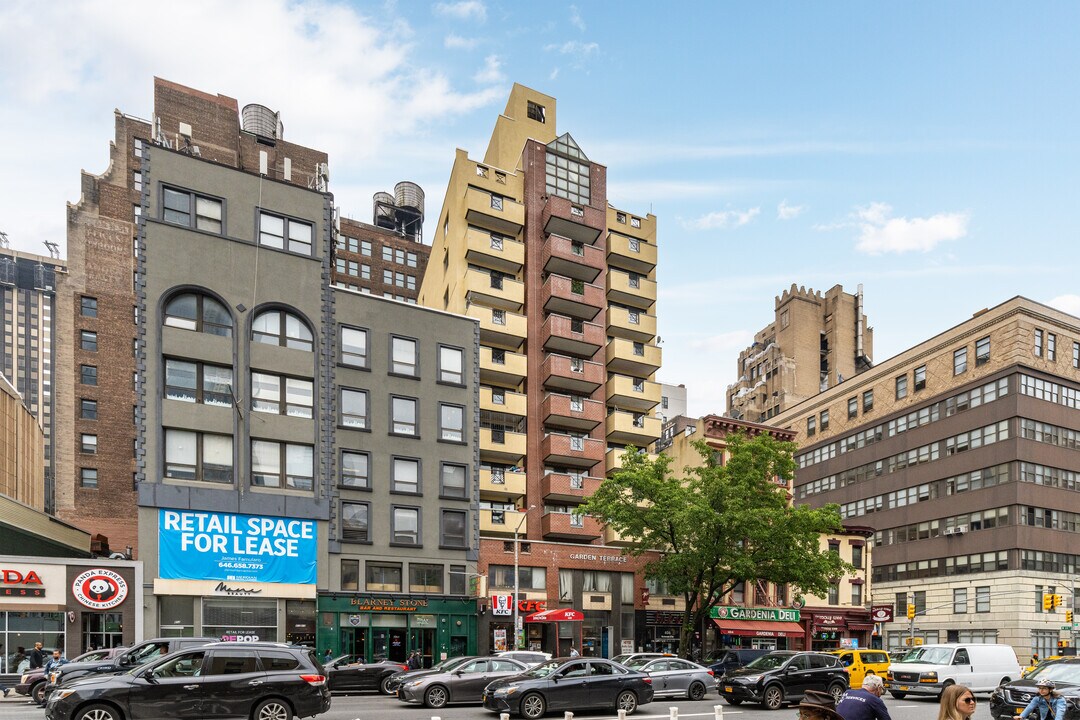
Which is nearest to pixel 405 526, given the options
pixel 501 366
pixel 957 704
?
pixel 501 366

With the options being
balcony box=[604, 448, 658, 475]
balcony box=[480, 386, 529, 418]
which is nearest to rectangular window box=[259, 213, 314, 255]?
balcony box=[480, 386, 529, 418]

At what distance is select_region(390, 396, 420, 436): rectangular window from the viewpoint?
151 feet

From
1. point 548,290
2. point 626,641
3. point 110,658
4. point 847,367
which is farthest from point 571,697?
point 847,367

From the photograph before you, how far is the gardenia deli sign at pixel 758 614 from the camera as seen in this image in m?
51.9

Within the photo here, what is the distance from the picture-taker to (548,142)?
204 feet

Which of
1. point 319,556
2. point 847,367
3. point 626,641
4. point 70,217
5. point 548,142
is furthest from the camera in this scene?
point 847,367

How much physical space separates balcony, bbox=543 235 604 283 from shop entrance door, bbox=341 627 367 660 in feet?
85.4

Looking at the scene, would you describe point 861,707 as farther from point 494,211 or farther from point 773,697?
point 494,211

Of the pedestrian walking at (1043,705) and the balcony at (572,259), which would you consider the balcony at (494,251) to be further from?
the pedestrian walking at (1043,705)

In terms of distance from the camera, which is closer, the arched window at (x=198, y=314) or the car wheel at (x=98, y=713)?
the car wheel at (x=98, y=713)

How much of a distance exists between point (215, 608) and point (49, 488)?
90.4 m

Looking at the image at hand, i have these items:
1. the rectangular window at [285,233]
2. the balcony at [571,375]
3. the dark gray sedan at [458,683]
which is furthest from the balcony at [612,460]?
the dark gray sedan at [458,683]

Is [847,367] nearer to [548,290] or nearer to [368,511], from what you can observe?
[548,290]

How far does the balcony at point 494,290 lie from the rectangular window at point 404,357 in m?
7.88
